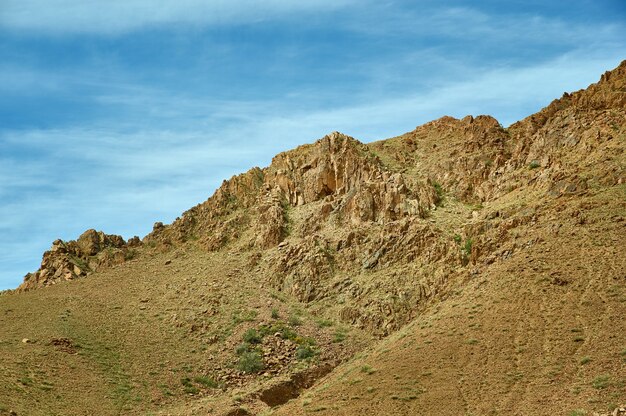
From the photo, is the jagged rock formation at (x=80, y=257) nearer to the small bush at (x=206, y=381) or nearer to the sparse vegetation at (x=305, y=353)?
the small bush at (x=206, y=381)

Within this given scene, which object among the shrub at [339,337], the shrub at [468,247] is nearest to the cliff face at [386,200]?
the shrub at [468,247]

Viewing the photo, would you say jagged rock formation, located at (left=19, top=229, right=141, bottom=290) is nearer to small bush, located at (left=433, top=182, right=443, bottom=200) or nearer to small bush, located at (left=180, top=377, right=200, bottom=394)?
small bush, located at (left=180, top=377, right=200, bottom=394)

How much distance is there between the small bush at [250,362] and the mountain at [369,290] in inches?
5.7

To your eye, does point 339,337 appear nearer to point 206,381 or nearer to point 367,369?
point 206,381

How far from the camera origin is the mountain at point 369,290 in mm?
36781

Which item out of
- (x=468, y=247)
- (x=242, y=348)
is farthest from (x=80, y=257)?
(x=468, y=247)

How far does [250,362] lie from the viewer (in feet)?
164

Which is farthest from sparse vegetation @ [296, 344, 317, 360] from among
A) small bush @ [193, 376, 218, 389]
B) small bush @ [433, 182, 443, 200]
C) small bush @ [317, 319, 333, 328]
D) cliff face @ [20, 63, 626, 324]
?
small bush @ [433, 182, 443, 200]

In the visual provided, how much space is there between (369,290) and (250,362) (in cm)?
1012

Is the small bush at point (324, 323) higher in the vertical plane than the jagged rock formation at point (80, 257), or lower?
lower

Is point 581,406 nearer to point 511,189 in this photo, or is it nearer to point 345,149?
point 511,189

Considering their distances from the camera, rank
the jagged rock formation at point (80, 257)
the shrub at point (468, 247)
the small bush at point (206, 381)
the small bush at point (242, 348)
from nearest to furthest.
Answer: the small bush at point (206, 381) → the small bush at point (242, 348) → the shrub at point (468, 247) → the jagged rock formation at point (80, 257)

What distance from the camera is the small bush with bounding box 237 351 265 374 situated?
4956cm

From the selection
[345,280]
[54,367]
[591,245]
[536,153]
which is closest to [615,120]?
[536,153]
